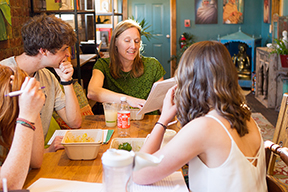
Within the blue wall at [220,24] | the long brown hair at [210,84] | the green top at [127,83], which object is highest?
the blue wall at [220,24]

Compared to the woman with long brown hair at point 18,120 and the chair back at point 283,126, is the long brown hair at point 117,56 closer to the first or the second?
the chair back at point 283,126

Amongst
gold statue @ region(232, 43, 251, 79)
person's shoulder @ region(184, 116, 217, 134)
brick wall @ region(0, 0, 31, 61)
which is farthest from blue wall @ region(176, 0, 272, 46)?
person's shoulder @ region(184, 116, 217, 134)

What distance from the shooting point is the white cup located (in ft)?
6.19

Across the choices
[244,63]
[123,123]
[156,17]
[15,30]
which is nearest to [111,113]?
[123,123]

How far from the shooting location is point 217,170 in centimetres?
109

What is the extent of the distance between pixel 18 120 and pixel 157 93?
80cm

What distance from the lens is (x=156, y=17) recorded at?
23.9 feet

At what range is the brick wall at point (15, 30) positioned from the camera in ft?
7.33

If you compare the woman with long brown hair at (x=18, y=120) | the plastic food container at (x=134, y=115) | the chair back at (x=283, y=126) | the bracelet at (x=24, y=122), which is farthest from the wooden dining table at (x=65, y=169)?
the chair back at (x=283, y=126)

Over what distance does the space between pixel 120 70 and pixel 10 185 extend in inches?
62.3

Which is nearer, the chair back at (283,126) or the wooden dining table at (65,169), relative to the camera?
the wooden dining table at (65,169)

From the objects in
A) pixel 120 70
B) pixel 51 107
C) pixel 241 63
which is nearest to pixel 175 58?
pixel 241 63

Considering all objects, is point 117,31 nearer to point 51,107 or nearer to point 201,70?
point 51,107

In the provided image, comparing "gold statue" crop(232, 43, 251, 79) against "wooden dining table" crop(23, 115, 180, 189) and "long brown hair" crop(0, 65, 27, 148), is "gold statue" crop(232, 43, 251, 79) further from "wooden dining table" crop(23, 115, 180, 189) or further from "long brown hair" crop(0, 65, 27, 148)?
"long brown hair" crop(0, 65, 27, 148)
